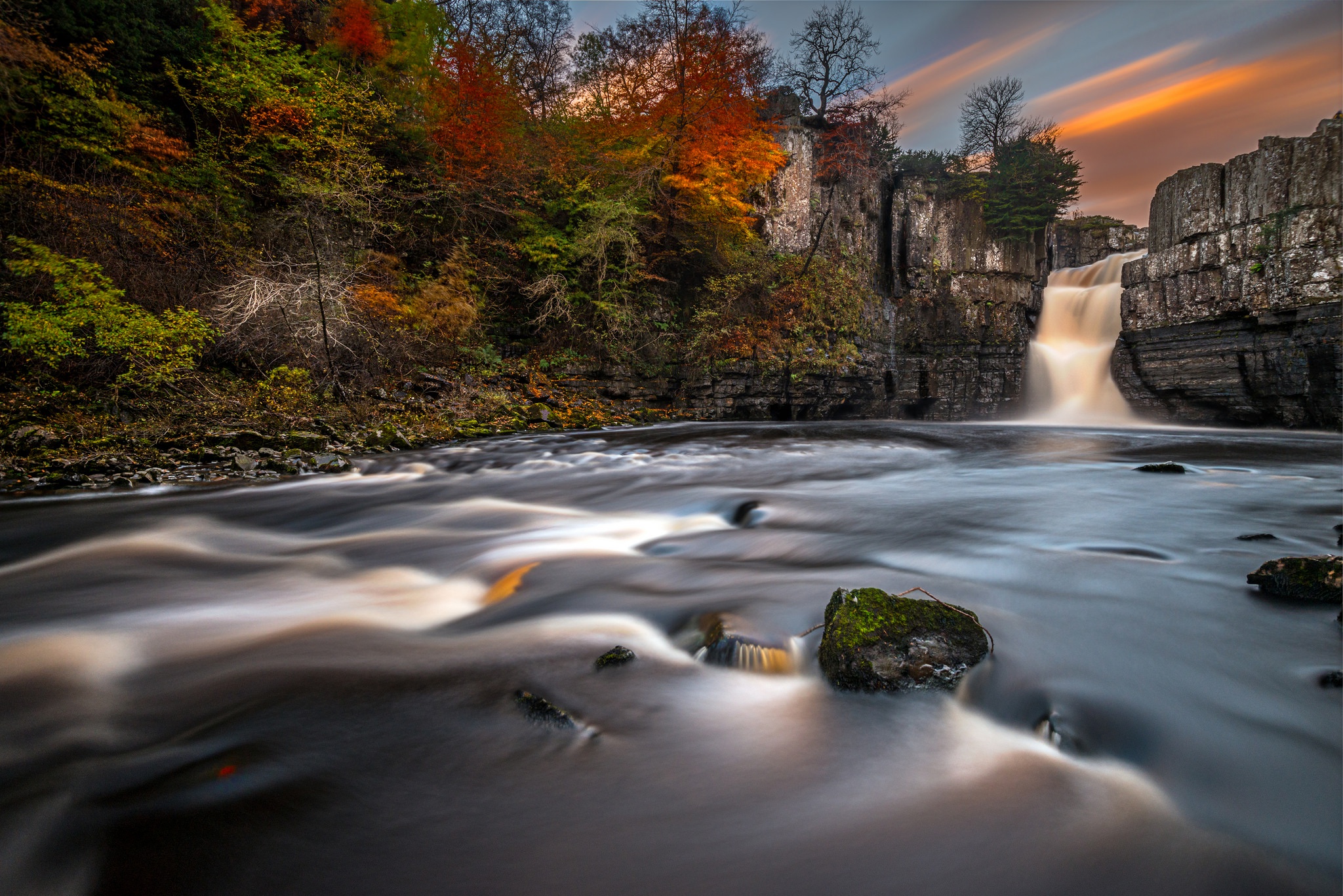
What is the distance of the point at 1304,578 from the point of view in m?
2.88

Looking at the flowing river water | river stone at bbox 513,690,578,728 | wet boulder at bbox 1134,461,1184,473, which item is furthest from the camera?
wet boulder at bbox 1134,461,1184,473

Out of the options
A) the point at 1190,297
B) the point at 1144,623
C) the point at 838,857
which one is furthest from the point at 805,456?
the point at 1190,297

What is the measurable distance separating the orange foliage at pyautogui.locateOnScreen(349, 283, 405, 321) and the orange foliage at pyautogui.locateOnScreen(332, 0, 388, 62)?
252 inches

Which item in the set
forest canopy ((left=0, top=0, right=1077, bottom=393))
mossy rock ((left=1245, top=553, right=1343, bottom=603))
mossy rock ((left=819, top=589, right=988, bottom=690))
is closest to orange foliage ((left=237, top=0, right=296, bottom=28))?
forest canopy ((left=0, top=0, right=1077, bottom=393))

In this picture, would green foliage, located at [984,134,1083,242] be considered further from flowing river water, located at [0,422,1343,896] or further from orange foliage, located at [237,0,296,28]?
orange foliage, located at [237,0,296,28]

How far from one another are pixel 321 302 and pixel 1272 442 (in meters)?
18.7

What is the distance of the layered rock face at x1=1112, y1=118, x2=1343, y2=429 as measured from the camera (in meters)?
13.7

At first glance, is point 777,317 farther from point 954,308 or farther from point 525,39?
point 525,39

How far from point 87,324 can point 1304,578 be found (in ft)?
40.0

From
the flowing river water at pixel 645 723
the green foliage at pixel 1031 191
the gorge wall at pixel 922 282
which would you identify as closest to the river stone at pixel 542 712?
the flowing river water at pixel 645 723

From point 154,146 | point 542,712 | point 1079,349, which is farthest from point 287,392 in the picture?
point 1079,349

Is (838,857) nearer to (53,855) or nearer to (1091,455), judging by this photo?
(53,855)

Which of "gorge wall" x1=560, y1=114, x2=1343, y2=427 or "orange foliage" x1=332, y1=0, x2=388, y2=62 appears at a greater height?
"orange foliage" x1=332, y1=0, x2=388, y2=62

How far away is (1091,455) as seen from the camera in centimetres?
985
